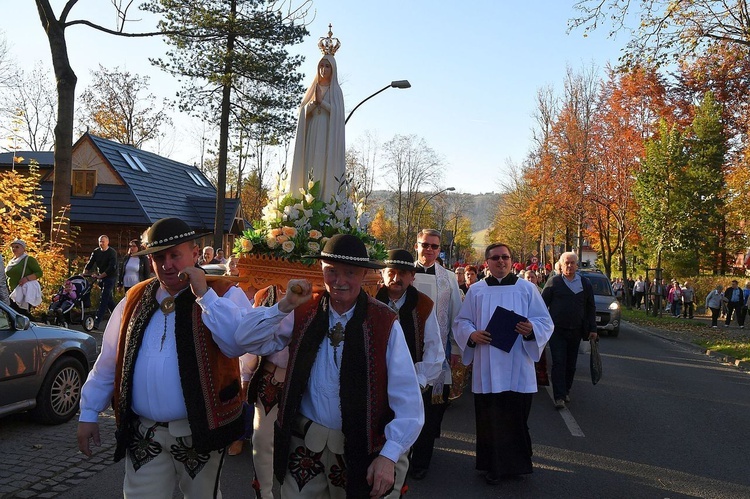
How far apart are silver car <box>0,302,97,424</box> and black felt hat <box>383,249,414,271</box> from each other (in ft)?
12.5

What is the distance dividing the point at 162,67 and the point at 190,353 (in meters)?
21.2

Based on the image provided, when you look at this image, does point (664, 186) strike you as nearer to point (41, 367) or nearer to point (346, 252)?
point (41, 367)

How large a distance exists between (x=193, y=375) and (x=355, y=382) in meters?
0.80

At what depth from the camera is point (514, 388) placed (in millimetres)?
5617

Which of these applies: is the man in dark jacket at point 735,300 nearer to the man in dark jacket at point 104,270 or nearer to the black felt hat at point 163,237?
the man in dark jacket at point 104,270

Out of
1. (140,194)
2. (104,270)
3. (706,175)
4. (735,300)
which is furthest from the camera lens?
(706,175)

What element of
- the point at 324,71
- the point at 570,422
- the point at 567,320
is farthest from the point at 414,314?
the point at 567,320

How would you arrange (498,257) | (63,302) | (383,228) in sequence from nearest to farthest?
(498,257), (63,302), (383,228)

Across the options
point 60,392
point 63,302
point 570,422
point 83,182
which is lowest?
point 570,422

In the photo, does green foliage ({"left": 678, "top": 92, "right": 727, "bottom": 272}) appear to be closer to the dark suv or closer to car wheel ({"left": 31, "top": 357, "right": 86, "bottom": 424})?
the dark suv

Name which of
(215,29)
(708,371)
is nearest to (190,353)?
(708,371)

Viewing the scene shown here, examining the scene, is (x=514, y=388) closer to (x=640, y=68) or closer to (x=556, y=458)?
(x=556, y=458)

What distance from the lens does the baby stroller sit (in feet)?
41.4

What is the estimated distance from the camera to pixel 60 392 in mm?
6988
